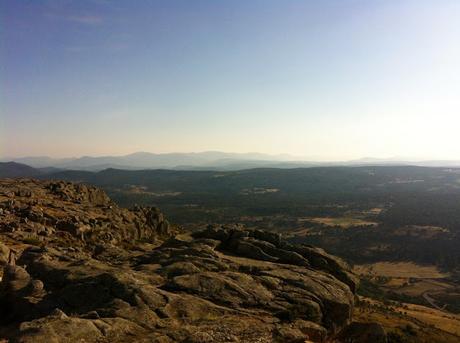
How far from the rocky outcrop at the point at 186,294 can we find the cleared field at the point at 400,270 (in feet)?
354

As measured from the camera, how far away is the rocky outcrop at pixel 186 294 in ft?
60.3

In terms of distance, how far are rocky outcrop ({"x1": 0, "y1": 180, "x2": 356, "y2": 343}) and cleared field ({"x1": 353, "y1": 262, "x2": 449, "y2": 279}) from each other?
354 ft

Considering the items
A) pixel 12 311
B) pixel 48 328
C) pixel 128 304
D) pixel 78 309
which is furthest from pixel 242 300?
pixel 12 311

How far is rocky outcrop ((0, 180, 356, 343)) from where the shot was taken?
1839cm

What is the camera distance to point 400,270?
142 m

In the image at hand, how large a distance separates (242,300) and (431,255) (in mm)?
157715

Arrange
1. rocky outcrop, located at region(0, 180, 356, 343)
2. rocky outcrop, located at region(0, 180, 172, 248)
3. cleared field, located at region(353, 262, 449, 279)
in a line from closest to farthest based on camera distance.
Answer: rocky outcrop, located at region(0, 180, 356, 343)
rocky outcrop, located at region(0, 180, 172, 248)
cleared field, located at region(353, 262, 449, 279)

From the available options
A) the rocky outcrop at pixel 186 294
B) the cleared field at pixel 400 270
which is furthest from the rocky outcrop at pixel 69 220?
the cleared field at pixel 400 270

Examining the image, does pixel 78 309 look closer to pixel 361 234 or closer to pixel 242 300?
pixel 242 300

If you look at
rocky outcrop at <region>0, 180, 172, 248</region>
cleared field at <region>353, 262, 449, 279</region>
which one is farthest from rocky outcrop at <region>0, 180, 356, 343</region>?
cleared field at <region>353, 262, 449, 279</region>

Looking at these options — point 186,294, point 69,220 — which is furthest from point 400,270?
point 186,294

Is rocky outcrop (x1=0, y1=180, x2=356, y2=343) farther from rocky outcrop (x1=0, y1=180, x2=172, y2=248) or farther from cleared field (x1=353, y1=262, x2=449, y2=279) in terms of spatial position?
cleared field (x1=353, y1=262, x2=449, y2=279)

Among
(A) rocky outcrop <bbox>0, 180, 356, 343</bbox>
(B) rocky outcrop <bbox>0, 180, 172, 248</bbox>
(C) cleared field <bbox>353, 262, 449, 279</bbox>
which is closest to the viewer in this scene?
(A) rocky outcrop <bbox>0, 180, 356, 343</bbox>

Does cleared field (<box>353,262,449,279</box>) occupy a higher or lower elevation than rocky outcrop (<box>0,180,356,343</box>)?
lower
